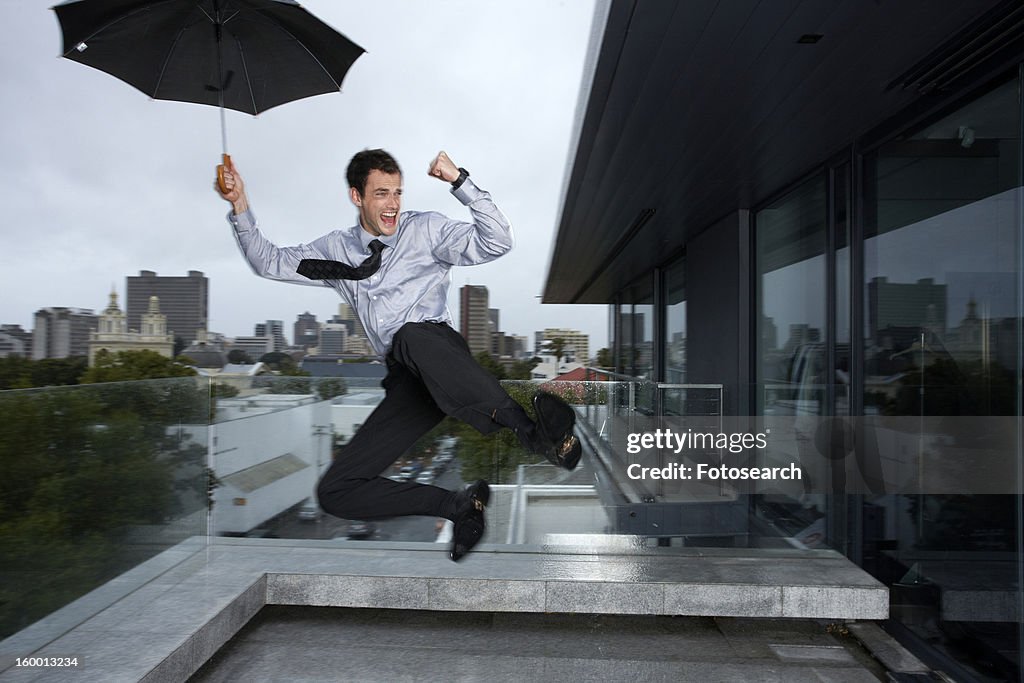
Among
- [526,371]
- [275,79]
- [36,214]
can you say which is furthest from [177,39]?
[526,371]

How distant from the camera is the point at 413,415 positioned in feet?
8.63

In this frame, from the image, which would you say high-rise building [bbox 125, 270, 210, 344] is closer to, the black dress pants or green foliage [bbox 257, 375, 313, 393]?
green foliage [bbox 257, 375, 313, 393]

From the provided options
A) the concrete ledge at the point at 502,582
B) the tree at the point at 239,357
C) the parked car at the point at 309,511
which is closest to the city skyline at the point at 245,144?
the tree at the point at 239,357

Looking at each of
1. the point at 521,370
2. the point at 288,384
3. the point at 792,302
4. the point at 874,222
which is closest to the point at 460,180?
the point at 521,370

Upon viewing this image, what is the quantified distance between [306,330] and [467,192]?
150 centimetres

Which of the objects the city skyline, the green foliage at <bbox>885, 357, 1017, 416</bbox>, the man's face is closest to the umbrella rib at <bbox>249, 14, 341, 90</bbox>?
the city skyline

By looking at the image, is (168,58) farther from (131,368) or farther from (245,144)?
(131,368)

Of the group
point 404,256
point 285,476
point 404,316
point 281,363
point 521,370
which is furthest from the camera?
point 285,476

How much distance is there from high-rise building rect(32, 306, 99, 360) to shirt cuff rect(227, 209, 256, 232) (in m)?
1.33

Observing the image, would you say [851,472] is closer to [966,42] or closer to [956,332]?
[956,332]

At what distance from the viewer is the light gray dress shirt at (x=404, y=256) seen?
8.56ft

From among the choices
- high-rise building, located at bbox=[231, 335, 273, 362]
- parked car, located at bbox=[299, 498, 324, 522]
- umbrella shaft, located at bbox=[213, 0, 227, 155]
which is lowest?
parked car, located at bbox=[299, 498, 324, 522]

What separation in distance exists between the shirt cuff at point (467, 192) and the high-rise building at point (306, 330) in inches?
53.5

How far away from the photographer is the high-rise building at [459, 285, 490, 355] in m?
3.52
